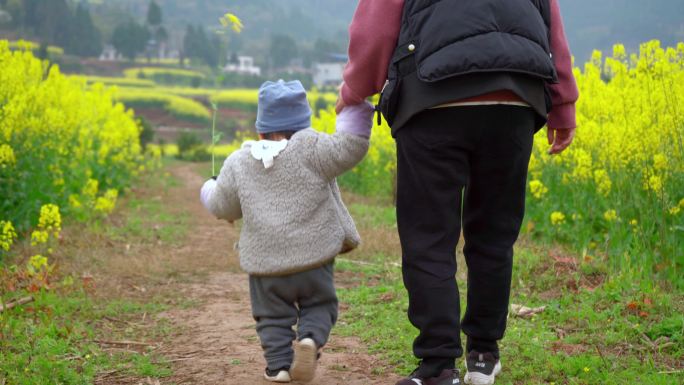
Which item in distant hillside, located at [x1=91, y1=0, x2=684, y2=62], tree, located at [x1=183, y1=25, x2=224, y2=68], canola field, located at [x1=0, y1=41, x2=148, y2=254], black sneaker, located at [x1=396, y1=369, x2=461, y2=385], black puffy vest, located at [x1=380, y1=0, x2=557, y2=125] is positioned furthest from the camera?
tree, located at [x1=183, y1=25, x2=224, y2=68]

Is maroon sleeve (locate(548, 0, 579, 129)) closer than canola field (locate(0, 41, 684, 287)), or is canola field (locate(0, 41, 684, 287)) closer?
maroon sleeve (locate(548, 0, 579, 129))

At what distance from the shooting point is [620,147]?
6234mm

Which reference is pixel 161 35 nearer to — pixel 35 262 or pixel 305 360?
pixel 35 262

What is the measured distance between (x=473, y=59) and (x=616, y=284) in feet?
8.11

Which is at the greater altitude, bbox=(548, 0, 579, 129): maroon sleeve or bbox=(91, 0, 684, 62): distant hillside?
bbox=(91, 0, 684, 62): distant hillside

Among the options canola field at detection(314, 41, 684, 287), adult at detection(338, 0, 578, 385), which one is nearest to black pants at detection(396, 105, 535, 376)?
adult at detection(338, 0, 578, 385)

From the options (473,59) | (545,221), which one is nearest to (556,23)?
(473,59)

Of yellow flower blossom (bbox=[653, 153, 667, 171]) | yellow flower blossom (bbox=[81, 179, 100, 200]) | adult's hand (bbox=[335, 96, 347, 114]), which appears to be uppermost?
adult's hand (bbox=[335, 96, 347, 114])

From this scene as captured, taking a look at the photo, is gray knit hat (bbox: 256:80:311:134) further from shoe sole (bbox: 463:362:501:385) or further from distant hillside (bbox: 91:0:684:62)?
distant hillside (bbox: 91:0:684:62)

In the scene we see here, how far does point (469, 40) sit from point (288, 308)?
4.75 ft

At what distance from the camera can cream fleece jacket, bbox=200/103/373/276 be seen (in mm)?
3527

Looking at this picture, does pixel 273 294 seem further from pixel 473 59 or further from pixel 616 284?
pixel 616 284

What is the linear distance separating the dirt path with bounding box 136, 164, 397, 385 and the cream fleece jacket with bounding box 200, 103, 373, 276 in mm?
568

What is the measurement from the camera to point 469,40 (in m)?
2.80
